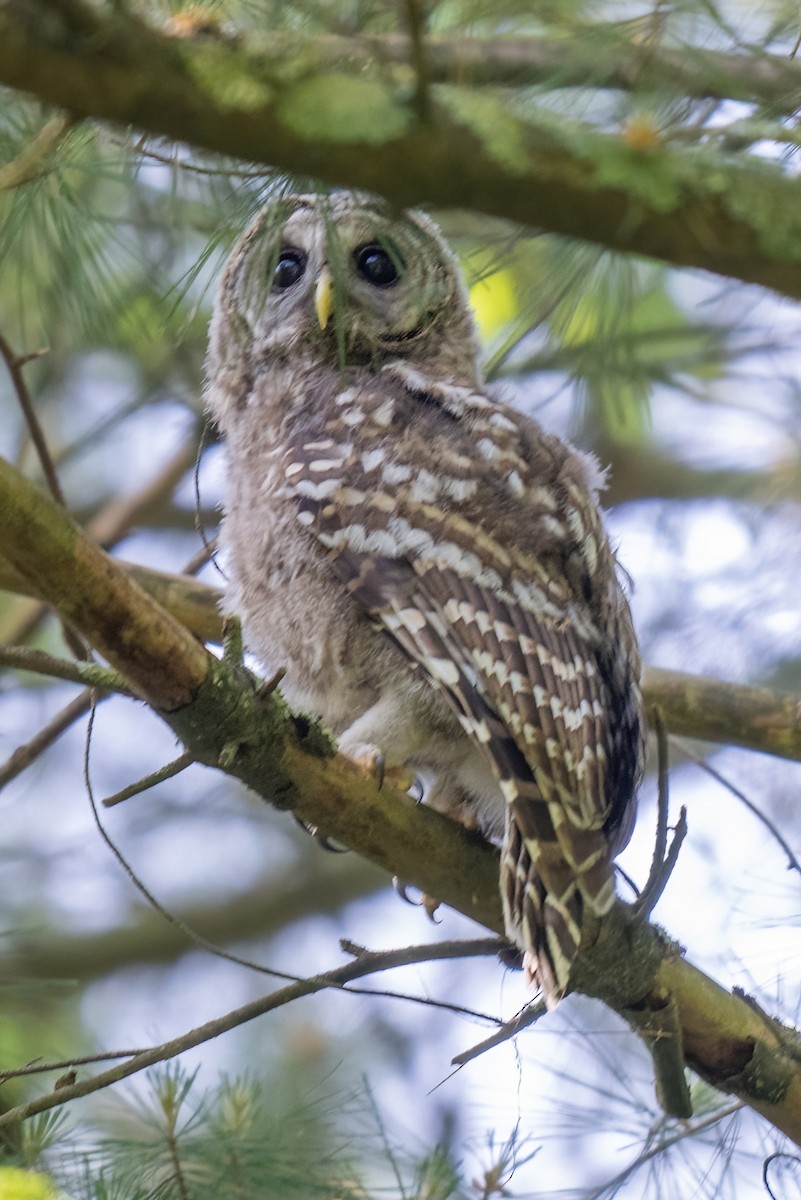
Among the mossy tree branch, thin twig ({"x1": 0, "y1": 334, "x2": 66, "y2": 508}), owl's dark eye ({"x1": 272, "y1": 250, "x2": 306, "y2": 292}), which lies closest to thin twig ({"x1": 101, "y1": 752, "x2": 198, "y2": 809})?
the mossy tree branch

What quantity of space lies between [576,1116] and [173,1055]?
106 cm

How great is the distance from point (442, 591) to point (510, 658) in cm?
18

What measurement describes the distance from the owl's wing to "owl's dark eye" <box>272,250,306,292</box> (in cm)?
61

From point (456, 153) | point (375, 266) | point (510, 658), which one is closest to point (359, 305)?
point (375, 266)

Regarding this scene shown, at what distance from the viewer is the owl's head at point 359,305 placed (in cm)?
306

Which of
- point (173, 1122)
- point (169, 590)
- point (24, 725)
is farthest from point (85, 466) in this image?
point (173, 1122)

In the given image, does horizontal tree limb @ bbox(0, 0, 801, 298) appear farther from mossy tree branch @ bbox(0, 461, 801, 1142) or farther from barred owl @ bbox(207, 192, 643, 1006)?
barred owl @ bbox(207, 192, 643, 1006)

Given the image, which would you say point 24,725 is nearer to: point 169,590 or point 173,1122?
point 169,590

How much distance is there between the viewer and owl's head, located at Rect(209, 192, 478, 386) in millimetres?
Answer: 3064

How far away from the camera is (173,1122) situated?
236cm

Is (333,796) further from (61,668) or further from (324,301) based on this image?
(324,301)

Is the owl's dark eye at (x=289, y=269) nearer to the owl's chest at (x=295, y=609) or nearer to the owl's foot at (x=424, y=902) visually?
the owl's chest at (x=295, y=609)

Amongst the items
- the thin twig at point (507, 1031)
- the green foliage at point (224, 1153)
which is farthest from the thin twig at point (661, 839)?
the green foliage at point (224, 1153)

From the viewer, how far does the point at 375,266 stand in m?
3.28
